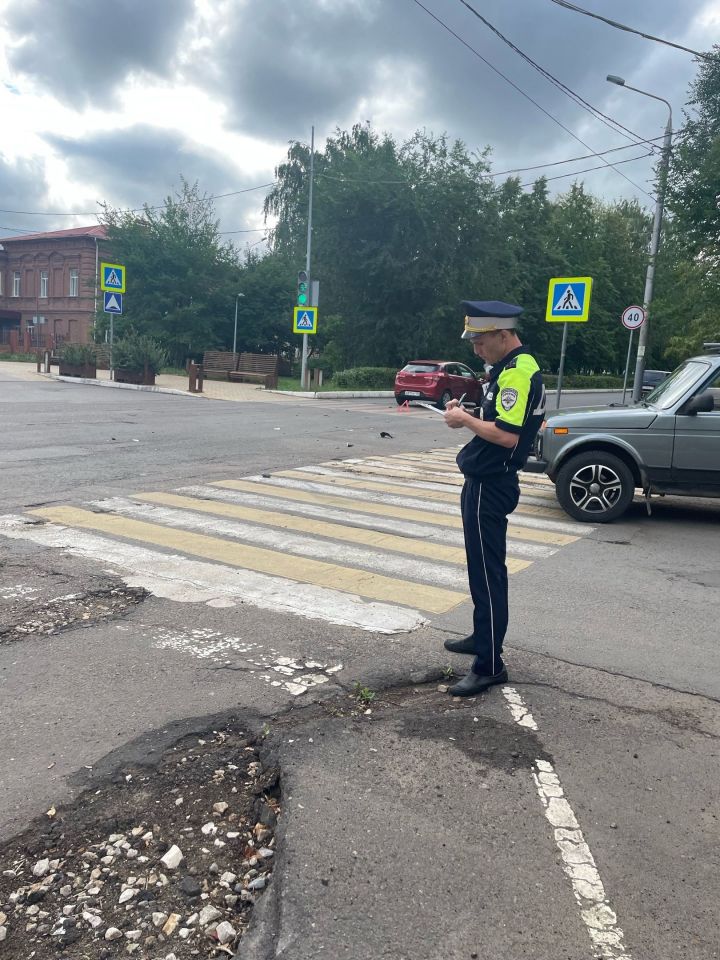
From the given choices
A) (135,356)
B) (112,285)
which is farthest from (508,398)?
(135,356)

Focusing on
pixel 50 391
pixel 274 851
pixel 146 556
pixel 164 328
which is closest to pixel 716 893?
pixel 274 851

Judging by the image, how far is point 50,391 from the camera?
2423 centimetres

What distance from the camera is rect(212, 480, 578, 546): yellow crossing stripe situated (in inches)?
297

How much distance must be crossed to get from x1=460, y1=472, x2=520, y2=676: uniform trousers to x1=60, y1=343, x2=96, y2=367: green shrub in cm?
2899

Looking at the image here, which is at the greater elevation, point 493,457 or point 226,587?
point 493,457

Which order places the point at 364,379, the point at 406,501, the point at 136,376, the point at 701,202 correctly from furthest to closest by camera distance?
the point at 364,379
the point at 136,376
the point at 701,202
the point at 406,501

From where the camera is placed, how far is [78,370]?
30.5 m

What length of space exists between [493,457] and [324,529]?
11.9 ft

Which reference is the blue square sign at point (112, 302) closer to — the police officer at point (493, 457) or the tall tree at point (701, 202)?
the tall tree at point (701, 202)

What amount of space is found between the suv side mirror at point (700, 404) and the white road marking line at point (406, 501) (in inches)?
63.2

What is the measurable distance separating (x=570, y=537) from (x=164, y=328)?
35679mm

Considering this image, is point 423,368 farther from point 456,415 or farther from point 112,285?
point 456,415

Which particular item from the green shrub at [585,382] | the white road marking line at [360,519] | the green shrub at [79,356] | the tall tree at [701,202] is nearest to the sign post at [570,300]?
the tall tree at [701,202]

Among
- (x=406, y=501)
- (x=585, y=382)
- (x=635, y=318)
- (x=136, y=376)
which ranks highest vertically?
(x=635, y=318)
